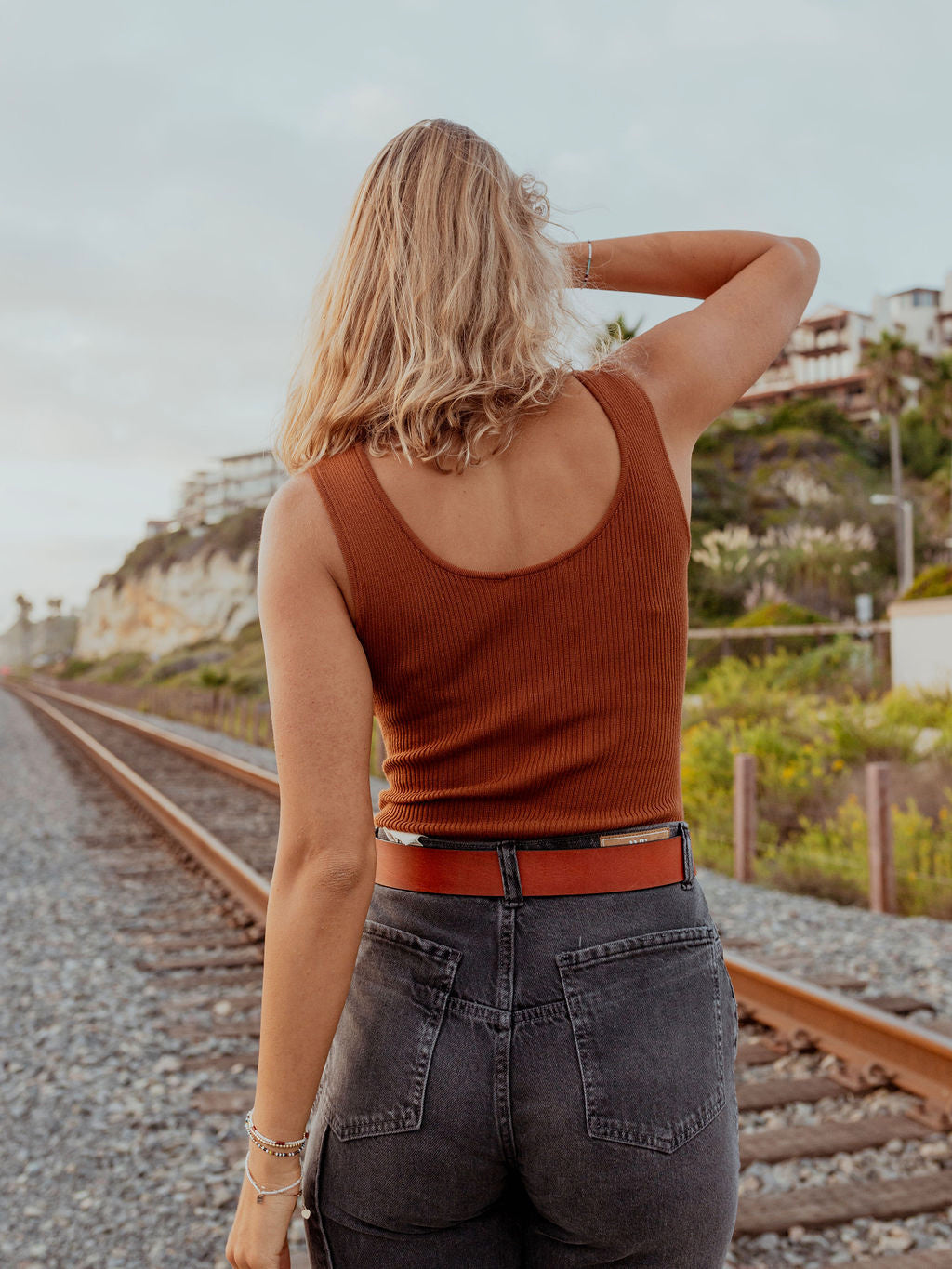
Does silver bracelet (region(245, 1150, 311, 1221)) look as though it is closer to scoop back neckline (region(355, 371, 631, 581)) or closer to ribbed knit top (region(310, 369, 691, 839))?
ribbed knit top (region(310, 369, 691, 839))

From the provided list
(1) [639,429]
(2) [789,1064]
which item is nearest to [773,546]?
(2) [789,1064]

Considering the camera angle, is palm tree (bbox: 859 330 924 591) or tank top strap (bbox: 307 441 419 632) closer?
tank top strap (bbox: 307 441 419 632)

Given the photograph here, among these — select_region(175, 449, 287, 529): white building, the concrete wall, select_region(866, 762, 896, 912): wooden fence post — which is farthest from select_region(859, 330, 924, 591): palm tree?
select_region(175, 449, 287, 529): white building

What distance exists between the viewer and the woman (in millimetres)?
1241

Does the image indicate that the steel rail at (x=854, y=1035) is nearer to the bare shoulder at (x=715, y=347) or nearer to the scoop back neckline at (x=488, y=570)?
the bare shoulder at (x=715, y=347)

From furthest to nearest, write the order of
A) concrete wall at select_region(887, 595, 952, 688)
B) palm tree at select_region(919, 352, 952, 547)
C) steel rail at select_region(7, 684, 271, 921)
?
1. palm tree at select_region(919, 352, 952, 547)
2. concrete wall at select_region(887, 595, 952, 688)
3. steel rail at select_region(7, 684, 271, 921)

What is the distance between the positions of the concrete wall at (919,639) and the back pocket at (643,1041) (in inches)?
610

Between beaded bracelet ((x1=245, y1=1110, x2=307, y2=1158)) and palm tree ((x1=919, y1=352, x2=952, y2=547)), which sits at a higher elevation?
palm tree ((x1=919, y1=352, x2=952, y2=547))

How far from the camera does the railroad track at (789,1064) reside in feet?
10.7

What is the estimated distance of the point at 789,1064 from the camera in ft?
14.1

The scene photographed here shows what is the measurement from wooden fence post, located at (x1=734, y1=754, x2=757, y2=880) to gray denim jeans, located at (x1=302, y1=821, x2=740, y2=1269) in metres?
6.96

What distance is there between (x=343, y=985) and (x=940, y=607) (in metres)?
16.7

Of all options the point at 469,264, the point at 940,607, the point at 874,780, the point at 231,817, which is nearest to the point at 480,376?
the point at 469,264

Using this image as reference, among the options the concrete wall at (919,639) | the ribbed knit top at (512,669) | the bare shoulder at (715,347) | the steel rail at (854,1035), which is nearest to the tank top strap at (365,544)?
the ribbed knit top at (512,669)
